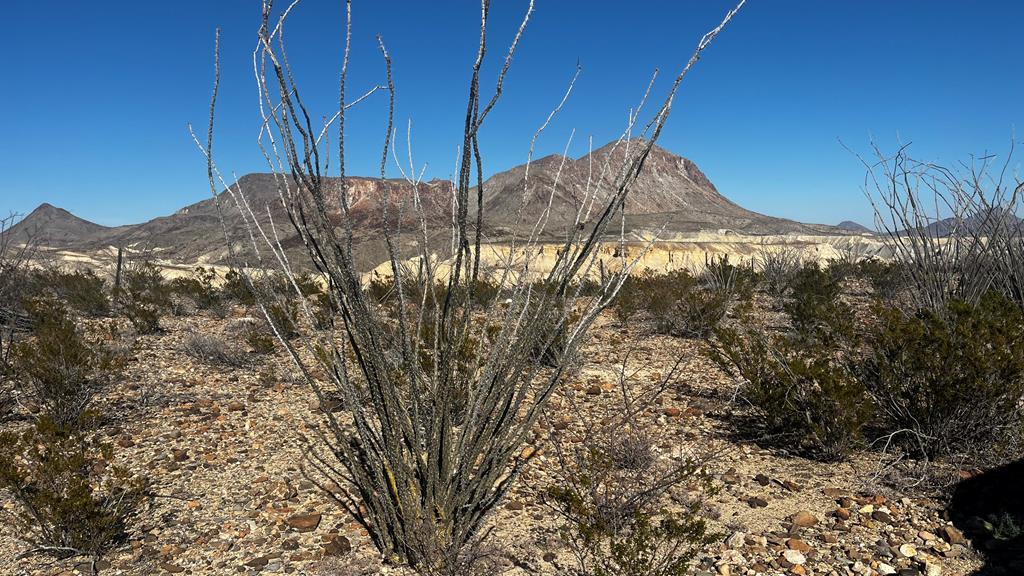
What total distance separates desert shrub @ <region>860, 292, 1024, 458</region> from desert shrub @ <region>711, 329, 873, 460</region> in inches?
9.9

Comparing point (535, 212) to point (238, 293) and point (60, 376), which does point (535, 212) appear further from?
point (60, 376)

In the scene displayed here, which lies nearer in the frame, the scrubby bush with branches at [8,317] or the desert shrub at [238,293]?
the scrubby bush with branches at [8,317]

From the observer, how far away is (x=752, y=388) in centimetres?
392

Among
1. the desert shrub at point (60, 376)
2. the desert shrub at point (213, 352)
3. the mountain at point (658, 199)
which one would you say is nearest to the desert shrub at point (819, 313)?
the desert shrub at point (213, 352)

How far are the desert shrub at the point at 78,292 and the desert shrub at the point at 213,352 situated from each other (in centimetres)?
562

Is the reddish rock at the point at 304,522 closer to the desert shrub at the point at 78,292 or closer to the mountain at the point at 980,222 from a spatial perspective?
the mountain at the point at 980,222

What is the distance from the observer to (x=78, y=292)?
11828mm

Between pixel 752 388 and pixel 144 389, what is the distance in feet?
17.5

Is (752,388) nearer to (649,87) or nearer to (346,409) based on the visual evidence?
(649,87)

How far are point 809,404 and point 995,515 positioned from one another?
105 cm

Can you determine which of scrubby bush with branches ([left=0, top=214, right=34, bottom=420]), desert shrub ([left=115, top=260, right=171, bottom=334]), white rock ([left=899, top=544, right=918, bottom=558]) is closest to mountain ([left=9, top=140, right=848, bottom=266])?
desert shrub ([left=115, top=260, right=171, bottom=334])

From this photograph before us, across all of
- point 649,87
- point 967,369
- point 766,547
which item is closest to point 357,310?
point 649,87

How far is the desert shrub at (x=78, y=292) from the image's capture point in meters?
10.6

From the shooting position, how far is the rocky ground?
244cm
